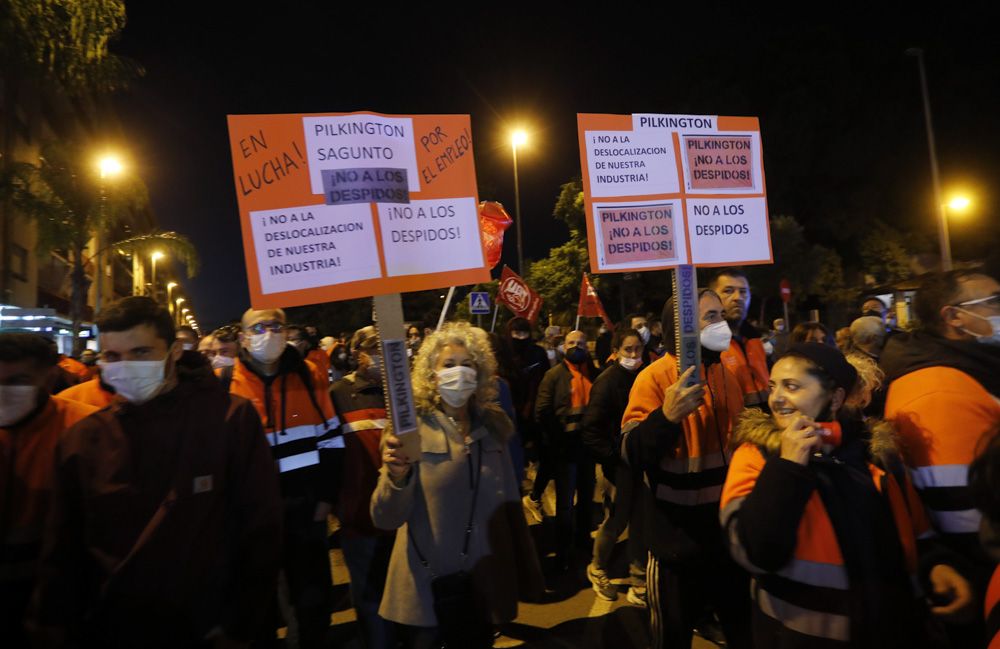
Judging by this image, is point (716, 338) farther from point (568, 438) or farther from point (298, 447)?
point (568, 438)

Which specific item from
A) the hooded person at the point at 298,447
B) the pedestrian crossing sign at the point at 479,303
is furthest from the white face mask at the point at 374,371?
the pedestrian crossing sign at the point at 479,303

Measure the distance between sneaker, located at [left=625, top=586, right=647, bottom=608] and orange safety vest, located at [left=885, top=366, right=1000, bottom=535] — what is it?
9.86 feet

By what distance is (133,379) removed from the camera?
7.71 ft

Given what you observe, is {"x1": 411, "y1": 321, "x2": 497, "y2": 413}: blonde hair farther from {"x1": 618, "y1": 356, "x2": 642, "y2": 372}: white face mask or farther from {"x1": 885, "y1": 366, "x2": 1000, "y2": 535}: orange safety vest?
{"x1": 618, "y1": 356, "x2": 642, "y2": 372}: white face mask

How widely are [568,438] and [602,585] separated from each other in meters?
1.37

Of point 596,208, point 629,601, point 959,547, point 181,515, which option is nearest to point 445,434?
point 181,515

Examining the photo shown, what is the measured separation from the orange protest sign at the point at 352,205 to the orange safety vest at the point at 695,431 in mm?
1126

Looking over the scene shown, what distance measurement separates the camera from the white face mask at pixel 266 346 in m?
4.07

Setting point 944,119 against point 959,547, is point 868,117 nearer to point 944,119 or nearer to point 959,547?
point 944,119

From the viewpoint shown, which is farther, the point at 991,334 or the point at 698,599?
the point at 698,599

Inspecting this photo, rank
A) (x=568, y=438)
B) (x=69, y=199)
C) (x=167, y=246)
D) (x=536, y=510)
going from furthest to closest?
(x=167, y=246), (x=69, y=199), (x=536, y=510), (x=568, y=438)

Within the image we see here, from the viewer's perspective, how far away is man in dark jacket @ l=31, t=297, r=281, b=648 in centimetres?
215

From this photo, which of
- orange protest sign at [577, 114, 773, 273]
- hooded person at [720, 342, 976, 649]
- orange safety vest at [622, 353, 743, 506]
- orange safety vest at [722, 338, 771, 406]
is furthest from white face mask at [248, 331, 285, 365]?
hooded person at [720, 342, 976, 649]

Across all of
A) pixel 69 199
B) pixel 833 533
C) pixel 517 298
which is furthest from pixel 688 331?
pixel 69 199
